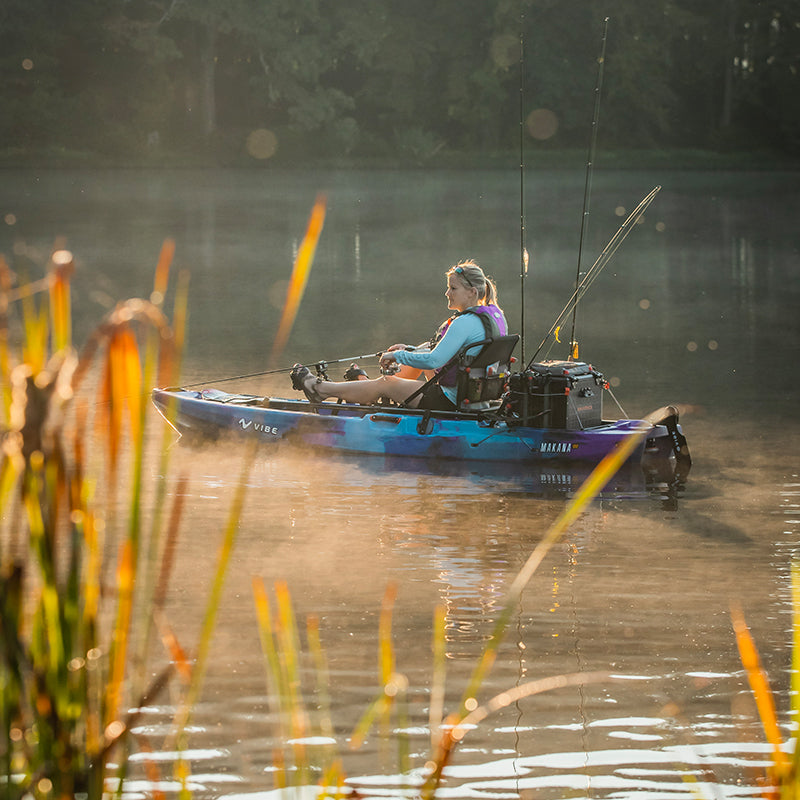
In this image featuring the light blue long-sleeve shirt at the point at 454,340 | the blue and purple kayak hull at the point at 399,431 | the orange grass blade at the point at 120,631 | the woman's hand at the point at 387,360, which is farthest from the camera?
the woman's hand at the point at 387,360

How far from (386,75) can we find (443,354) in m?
44.8

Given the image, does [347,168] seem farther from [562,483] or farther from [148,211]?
[562,483]

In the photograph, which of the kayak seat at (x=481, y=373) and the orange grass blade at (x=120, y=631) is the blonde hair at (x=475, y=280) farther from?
the orange grass blade at (x=120, y=631)

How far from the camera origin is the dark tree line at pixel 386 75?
158 ft

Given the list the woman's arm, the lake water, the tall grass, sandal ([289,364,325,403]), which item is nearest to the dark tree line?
the lake water

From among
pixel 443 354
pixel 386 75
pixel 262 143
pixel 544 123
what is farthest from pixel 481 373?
pixel 544 123

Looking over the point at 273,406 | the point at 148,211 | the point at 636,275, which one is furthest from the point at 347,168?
the point at 273,406

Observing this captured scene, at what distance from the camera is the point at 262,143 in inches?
1948

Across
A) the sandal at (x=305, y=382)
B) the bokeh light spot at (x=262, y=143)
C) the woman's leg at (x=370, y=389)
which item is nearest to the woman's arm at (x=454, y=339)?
the woman's leg at (x=370, y=389)

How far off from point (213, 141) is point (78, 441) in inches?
1885

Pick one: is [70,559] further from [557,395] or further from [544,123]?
[544,123]

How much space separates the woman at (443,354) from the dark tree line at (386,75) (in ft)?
132

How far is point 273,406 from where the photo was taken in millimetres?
9133

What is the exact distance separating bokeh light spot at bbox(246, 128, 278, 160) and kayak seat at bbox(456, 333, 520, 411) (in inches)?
1621
